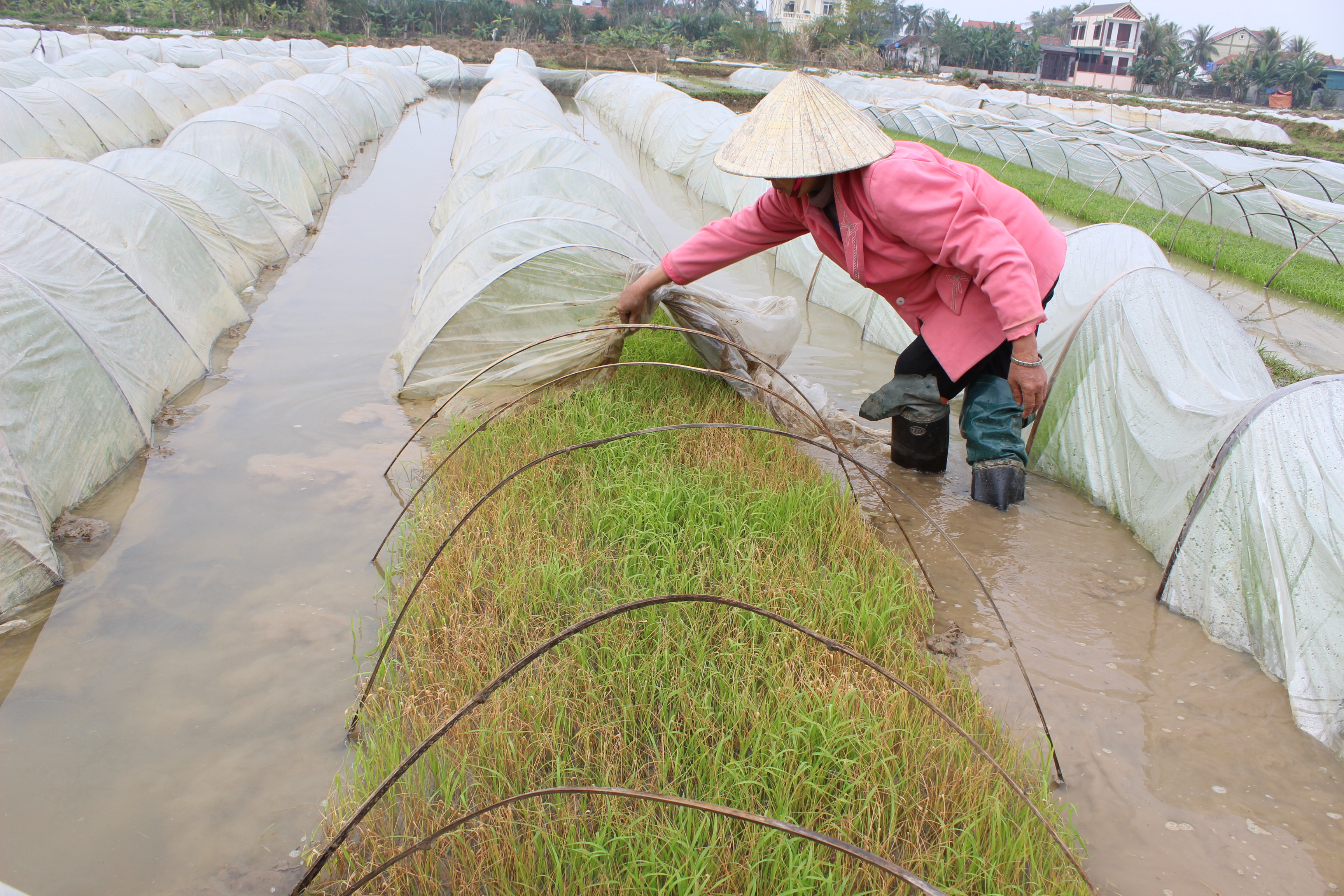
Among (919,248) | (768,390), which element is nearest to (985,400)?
(919,248)

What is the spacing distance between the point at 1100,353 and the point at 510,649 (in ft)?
8.76

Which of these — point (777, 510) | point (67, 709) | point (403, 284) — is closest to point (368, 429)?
point (67, 709)

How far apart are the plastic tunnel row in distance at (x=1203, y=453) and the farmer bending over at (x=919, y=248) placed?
0.47 metres

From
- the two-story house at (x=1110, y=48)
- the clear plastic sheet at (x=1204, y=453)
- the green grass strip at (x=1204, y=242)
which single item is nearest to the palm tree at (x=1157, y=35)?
the two-story house at (x=1110, y=48)

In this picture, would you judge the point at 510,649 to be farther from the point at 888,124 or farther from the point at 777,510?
the point at 888,124

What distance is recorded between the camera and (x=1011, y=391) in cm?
288

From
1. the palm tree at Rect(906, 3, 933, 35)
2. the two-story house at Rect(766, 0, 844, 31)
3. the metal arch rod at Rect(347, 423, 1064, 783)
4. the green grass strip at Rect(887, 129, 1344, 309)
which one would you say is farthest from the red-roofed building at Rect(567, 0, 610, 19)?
the metal arch rod at Rect(347, 423, 1064, 783)

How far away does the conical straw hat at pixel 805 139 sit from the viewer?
246cm

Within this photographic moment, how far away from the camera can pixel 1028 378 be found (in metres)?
2.62

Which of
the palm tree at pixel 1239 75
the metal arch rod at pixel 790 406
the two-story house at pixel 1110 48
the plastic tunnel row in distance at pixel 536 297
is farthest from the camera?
the two-story house at pixel 1110 48

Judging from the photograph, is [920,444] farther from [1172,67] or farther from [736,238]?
[1172,67]

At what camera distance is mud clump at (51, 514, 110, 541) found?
2.99m

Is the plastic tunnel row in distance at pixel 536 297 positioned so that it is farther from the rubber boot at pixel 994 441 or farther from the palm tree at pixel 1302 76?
the palm tree at pixel 1302 76

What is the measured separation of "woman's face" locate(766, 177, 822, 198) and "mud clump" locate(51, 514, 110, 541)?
282 cm
